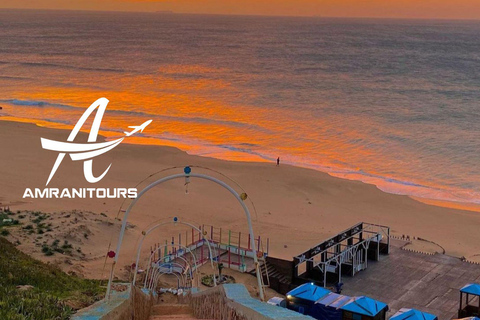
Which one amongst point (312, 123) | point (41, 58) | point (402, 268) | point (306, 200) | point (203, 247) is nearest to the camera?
point (402, 268)

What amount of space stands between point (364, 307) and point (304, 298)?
4.94 feet

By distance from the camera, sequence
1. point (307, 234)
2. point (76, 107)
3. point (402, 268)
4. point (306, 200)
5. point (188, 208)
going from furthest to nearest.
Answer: point (76, 107) → point (306, 200) → point (188, 208) → point (307, 234) → point (402, 268)

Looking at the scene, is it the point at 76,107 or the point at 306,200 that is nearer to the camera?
the point at 306,200

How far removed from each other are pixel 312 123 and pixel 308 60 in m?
57.4

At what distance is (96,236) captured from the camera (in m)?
21.3

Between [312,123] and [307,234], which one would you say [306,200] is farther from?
[312,123]

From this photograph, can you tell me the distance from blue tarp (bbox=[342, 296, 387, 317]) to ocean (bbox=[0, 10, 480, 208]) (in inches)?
657

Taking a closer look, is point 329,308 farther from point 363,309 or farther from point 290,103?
point 290,103

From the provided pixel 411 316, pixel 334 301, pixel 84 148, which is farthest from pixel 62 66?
pixel 411 316

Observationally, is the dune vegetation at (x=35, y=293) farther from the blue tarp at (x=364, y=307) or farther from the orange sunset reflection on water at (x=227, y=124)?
the orange sunset reflection on water at (x=227, y=124)

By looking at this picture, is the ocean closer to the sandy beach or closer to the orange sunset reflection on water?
the orange sunset reflection on water

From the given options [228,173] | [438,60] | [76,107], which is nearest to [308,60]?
[438,60]

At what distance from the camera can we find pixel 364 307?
1405 cm

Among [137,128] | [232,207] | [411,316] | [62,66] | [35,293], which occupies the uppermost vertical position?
[35,293]
